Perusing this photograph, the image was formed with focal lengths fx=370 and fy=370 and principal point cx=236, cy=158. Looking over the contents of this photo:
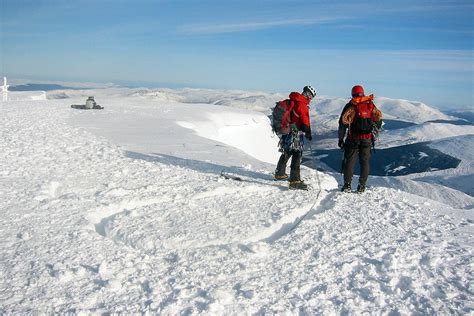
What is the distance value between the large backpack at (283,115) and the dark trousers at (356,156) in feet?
4.61

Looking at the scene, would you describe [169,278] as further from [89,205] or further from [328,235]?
[89,205]

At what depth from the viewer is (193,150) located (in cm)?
1234

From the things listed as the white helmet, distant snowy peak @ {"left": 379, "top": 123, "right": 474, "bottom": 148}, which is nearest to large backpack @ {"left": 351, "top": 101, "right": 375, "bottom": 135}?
the white helmet

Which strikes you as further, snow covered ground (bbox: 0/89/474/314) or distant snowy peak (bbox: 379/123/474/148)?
distant snowy peak (bbox: 379/123/474/148)

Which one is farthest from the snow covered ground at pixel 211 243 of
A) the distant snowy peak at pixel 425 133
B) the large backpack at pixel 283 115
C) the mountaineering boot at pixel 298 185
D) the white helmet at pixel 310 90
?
the distant snowy peak at pixel 425 133

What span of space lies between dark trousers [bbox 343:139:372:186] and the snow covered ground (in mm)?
478

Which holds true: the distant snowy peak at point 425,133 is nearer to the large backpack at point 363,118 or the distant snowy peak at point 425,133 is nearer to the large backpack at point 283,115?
the large backpack at point 363,118

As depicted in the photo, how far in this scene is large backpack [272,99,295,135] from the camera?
8.22 metres

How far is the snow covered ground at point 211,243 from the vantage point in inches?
156

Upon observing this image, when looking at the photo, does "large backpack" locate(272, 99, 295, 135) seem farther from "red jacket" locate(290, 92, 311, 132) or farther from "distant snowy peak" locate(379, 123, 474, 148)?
"distant snowy peak" locate(379, 123, 474, 148)

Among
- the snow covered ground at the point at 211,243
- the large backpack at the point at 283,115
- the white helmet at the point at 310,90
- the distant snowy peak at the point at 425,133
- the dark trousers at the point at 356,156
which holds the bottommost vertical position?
the distant snowy peak at the point at 425,133

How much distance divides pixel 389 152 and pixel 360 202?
96794mm

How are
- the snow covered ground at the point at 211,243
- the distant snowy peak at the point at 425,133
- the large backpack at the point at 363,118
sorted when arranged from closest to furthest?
the snow covered ground at the point at 211,243
the large backpack at the point at 363,118
the distant snowy peak at the point at 425,133

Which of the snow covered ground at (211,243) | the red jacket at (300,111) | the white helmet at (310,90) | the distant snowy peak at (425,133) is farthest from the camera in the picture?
the distant snowy peak at (425,133)
